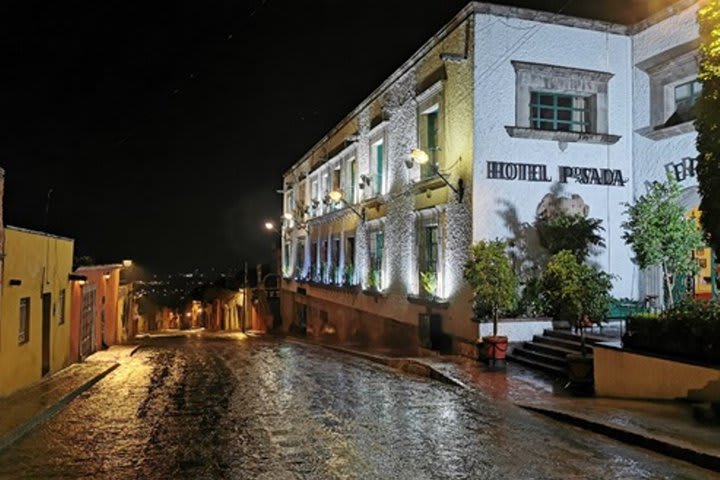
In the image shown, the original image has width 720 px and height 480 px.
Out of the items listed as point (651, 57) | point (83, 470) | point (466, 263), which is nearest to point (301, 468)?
point (83, 470)

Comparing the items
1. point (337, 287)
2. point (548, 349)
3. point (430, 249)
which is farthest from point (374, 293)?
point (548, 349)

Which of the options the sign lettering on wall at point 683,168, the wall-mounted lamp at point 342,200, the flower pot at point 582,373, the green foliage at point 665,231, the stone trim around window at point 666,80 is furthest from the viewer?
the wall-mounted lamp at point 342,200

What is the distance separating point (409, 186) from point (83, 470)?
44.8 ft

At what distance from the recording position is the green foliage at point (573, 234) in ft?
48.6

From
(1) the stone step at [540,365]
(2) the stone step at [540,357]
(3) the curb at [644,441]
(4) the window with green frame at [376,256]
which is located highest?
(4) the window with green frame at [376,256]

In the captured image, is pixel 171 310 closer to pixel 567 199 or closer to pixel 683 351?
pixel 567 199

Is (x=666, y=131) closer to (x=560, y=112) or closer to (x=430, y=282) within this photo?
(x=560, y=112)

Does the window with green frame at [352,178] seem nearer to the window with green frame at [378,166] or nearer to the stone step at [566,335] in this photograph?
the window with green frame at [378,166]

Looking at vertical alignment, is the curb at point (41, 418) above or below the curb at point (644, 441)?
below

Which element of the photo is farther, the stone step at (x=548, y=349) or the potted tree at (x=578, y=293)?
the stone step at (x=548, y=349)

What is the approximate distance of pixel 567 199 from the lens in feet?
52.3

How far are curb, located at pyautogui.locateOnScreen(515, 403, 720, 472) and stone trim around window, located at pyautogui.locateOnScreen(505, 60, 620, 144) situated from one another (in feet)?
26.2

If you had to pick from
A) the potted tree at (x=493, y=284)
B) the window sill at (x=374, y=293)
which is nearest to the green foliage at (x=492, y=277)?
the potted tree at (x=493, y=284)

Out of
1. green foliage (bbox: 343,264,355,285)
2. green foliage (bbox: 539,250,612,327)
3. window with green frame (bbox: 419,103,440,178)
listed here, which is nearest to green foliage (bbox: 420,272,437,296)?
window with green frame (bbox: 419,103,440,178)
